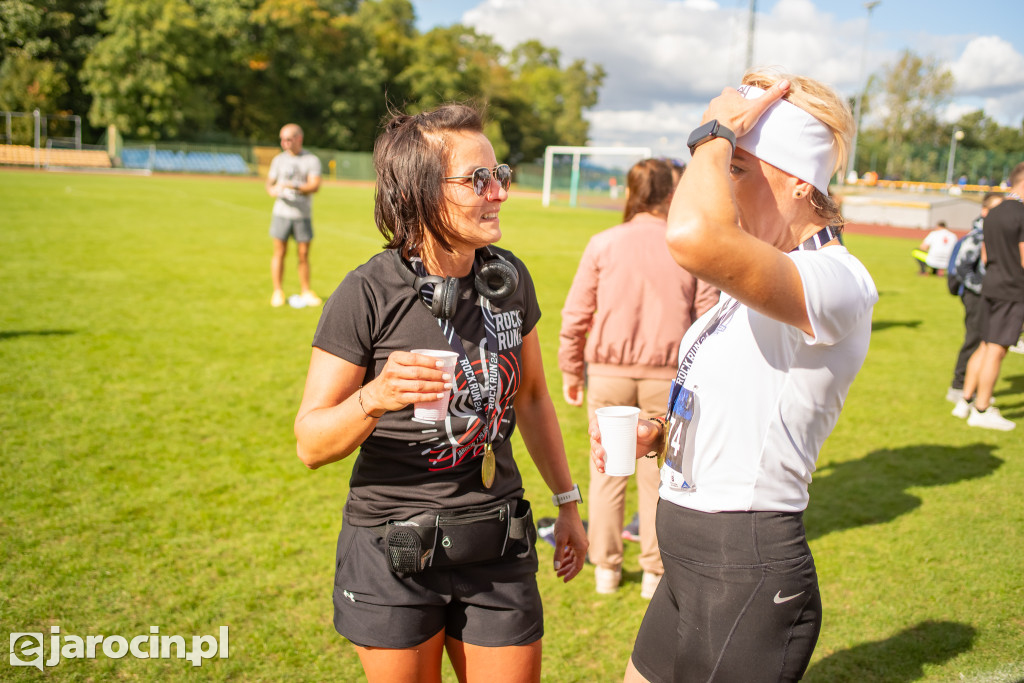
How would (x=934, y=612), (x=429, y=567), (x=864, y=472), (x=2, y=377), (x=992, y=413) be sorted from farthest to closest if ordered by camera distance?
(x=992, y=413), (x=2, y=377), (x=864, y=472), (x=934, y=612), (x=429, y=567)

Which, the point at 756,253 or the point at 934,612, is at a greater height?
the point at 756,253

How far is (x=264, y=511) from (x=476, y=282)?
10.7 ft

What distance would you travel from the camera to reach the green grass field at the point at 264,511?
11.7 feet

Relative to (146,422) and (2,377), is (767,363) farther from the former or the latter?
(2,377)

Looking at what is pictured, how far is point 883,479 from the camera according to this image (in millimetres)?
5883

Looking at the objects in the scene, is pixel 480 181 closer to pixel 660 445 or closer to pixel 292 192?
pixel 660 445

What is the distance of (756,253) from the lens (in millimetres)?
1500

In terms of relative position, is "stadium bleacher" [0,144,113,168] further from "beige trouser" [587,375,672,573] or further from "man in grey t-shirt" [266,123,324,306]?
"beige trouser" [587,375,672,573]

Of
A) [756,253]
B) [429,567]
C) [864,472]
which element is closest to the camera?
[756,253]

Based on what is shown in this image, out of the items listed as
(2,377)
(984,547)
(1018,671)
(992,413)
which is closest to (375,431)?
(1018,671)

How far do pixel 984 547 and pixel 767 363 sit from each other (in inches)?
163

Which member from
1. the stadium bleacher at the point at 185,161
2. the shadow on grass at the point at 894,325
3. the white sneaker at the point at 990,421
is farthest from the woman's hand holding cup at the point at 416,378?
the stadium bleacher at the point at 185,161

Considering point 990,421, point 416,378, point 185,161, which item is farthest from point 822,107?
point 185,161

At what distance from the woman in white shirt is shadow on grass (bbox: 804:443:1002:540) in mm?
3393
